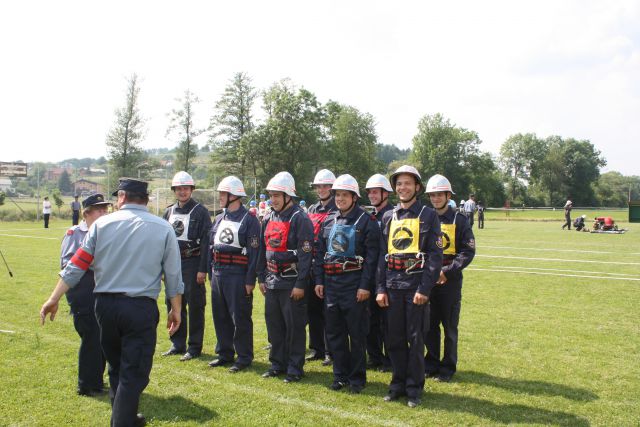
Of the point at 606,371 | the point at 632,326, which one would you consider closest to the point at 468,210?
the point at 632,326

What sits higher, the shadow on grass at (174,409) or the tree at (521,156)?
the tree at (521,156)

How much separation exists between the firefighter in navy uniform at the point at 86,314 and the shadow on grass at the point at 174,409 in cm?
66

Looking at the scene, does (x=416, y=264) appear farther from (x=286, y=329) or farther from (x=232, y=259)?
(x=232, y=259)

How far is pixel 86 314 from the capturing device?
5.72 metres

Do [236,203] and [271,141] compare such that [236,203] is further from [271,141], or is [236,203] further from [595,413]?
[271,141]

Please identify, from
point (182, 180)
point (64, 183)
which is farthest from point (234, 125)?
point (182, 180)

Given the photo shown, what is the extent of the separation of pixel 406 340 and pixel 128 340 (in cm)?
300

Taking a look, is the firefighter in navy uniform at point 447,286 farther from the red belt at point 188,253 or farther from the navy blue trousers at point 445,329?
the red belt at point 188,253

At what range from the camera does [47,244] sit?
21.6m

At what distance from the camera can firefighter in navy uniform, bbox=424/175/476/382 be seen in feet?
20.9

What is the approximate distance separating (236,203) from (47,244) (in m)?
18.2

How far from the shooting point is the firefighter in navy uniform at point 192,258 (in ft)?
24.0

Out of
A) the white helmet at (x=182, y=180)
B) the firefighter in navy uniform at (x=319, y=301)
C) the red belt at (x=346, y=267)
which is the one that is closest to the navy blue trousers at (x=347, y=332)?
the red belt at (x=346, y=267)

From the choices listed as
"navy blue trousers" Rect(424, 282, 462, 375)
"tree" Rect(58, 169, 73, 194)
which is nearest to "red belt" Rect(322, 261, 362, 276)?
"navy blue trousers" Rect(424, 282, 462, 375)
